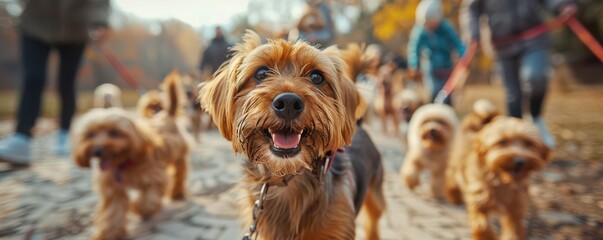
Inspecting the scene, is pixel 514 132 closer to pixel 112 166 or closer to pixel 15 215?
pixel 112 166

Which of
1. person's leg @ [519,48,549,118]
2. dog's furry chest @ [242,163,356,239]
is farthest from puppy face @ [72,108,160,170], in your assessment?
person's leg @ [519,48,549,118]

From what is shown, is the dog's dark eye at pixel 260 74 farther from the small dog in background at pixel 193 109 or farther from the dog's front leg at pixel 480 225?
the small dog in background at pixel 193 109

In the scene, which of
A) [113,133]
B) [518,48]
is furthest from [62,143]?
[518,48]

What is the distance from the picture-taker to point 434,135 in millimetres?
5605

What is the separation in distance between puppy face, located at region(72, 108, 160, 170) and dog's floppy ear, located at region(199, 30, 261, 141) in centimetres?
188

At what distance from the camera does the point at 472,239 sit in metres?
3.69

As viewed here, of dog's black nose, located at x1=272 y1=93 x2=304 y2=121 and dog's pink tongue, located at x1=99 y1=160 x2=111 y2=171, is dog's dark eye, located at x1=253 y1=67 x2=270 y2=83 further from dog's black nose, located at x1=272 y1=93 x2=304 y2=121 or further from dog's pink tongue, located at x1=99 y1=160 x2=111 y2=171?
dog's pink tongue, located at x1=99 y1=160 x2=111 y2=171

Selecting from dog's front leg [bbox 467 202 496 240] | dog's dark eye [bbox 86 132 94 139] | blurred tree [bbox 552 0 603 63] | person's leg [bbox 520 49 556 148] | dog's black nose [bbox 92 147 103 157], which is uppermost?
blurred tree [bbox 552 0 603 63]

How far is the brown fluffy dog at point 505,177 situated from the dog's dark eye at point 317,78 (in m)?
2.26

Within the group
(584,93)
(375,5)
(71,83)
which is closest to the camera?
(71,83)

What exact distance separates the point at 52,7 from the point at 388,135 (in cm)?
852

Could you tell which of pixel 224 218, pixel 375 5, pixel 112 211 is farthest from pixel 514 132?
pixel 375 5

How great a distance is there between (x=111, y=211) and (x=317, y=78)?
110 inches

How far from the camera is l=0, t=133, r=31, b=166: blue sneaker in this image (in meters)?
5.64
